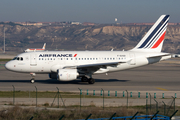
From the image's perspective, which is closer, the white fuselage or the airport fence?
the airport fence

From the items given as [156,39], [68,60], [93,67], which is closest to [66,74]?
[68,60]

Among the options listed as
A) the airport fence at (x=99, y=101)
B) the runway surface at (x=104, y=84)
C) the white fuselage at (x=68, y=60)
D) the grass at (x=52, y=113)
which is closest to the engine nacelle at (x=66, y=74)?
the runway surface at (x=104, y=84)

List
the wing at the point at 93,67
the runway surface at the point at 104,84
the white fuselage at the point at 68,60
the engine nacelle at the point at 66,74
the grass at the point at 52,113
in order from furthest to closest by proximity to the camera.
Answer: the white fuselage at the point at 68,60 → the wing at the point at 93,67 → the engine nacelle at the point at 66,74 → the runway surface at the point at 104,84 → the grass at the point at 52,113

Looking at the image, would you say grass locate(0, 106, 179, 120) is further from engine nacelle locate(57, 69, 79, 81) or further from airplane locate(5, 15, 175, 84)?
airplane locate(5, 15, 175, 84)

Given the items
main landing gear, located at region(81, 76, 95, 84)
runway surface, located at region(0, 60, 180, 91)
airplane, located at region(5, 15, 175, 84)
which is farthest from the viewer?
main landing gear, located at region(81, 76, 95, 84)

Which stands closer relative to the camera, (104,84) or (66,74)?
(66,74)

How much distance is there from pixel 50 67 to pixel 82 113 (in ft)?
67.2

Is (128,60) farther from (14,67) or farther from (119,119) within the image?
(119,119)

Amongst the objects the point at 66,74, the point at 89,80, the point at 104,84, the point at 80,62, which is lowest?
the point at 104,84

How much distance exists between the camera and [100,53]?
4194cm

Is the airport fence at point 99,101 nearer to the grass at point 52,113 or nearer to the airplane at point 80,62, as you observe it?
the grass at point 52,113

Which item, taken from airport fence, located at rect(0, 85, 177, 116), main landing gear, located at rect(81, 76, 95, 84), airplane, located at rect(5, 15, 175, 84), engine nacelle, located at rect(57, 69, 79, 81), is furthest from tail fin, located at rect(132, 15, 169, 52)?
airport fence, located at rect(0, 85, 177, 116)

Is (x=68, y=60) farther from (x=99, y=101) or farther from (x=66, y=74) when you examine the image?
(x=99, y=101)

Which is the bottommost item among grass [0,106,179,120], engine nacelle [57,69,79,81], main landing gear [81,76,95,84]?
grass [0,106,179,120]
